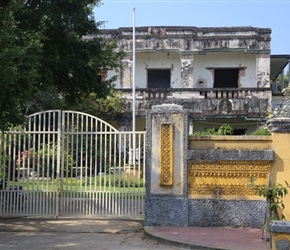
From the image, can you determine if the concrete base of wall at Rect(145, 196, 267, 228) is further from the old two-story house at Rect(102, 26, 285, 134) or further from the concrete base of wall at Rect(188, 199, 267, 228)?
the old two-story house at Rect(102, 26, 285, 134)

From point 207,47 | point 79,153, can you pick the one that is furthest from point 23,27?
point 207,47

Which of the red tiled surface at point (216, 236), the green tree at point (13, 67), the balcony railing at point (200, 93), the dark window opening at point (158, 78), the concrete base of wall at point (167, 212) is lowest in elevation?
the red tiled surface at point (216, 236)

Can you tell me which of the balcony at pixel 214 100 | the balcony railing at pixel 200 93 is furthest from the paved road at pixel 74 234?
the balcony railing at pixel 200 93

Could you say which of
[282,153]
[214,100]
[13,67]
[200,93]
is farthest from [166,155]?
[200,93]

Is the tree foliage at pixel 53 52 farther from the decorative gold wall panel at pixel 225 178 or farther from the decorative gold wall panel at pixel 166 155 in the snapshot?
the decorative gold wall panel at pixel 225 178

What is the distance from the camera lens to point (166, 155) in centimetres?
928

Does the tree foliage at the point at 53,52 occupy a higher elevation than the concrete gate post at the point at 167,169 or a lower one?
higher

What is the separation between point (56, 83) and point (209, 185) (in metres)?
4.96

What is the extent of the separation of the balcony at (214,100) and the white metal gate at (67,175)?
9.99 meters

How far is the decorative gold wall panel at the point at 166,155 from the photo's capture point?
9242mm

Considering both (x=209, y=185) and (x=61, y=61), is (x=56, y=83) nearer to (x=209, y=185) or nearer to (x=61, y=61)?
(x=61, y=61)

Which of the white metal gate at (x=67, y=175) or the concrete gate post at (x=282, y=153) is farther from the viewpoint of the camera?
the white metal gate at (x=67, y=175)

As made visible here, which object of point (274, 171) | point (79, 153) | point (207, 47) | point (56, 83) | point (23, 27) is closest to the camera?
point (274, 171)

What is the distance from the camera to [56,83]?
11672 mm
